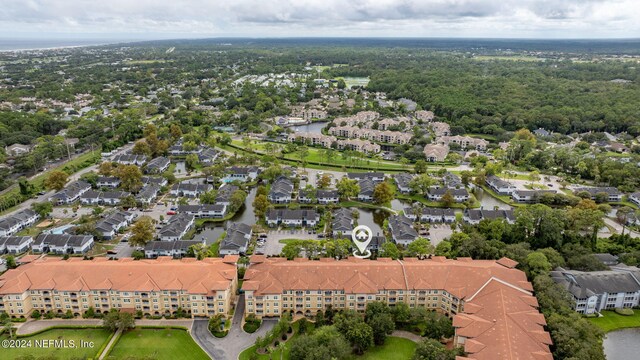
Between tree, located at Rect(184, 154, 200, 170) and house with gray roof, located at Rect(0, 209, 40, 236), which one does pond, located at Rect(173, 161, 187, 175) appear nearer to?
tree, located at Rect(184, 154, 200, 170)

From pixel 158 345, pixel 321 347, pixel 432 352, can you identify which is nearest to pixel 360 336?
pixel 321 347

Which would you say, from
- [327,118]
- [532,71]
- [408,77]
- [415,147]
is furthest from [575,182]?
[532,71]

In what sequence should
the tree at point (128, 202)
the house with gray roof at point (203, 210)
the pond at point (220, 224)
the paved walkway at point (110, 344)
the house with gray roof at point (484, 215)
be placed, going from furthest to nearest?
1. the tree at point (128, 202)
2. the house with gray roof at point (203, 210)
3. the house with gray roof at point (484, 215)
4. the pond at point (220, 224)
5. the paved walkway at point (110, 344)

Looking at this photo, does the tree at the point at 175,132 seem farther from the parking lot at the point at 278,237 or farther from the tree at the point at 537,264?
the tree at the point at 537,264

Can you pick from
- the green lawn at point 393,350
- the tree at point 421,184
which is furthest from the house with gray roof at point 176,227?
the tree at point 421,184

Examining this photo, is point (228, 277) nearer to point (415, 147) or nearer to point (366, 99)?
point (415, 147)

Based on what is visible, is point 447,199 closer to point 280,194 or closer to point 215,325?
point 280,194

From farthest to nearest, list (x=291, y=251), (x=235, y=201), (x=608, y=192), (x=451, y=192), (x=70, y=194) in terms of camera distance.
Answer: (x=608, y=192) → (x=451, y=192) → (x=70, y=194) → (x=235, y=201) → (x=291, y=251)
